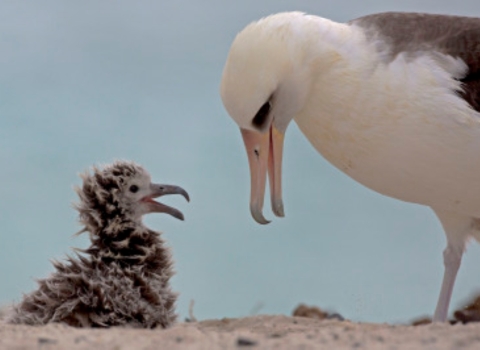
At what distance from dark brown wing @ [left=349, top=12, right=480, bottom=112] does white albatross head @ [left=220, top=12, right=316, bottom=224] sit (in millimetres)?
648

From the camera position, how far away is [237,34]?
6797 mm

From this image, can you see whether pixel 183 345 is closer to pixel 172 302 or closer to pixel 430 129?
pixel 172 302

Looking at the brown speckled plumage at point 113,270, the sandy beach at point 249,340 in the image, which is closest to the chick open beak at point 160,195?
the brown speckled plumage at point 113,270

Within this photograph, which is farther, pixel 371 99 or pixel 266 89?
pixel 371 99

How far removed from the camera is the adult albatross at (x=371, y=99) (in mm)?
6738

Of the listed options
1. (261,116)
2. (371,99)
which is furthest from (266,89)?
(371,99)

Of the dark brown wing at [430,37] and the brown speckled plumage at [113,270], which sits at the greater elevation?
the dark brown wing at [430,37]

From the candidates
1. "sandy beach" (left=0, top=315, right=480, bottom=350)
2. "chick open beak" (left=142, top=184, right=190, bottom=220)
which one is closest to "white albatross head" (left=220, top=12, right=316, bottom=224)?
"chick open beak" (left=142, top=184, right=190, bottom=220)

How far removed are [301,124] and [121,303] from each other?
7.12 ft

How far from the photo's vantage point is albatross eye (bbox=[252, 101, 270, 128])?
21.8ft

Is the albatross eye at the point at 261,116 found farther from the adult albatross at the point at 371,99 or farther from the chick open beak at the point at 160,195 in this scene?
the chick open beak at the point at 160,195

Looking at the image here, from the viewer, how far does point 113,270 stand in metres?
6.67

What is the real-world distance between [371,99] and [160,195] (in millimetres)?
1982

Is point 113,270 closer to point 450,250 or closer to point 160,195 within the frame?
point 160,195
